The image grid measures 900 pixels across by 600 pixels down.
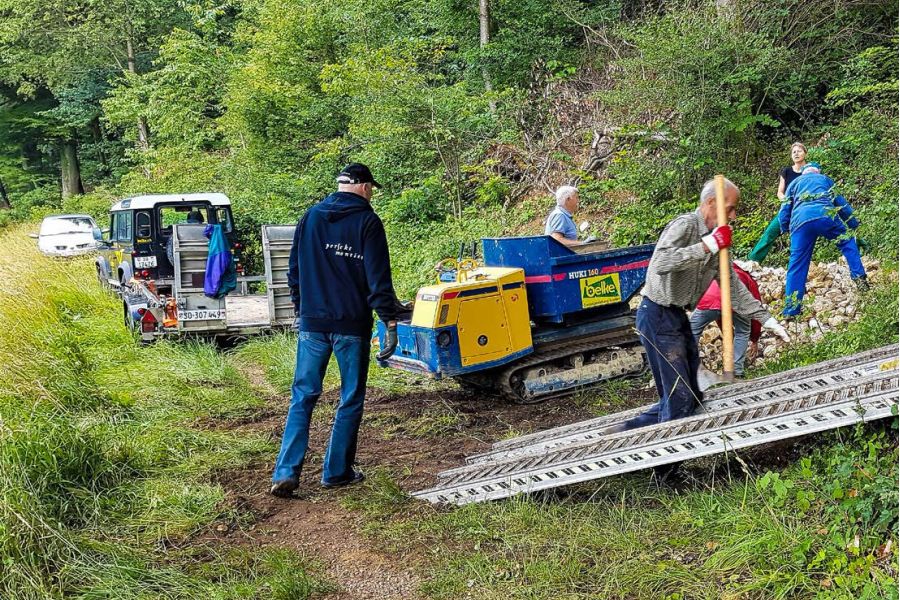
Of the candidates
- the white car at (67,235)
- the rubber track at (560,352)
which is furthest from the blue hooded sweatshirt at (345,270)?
the white car at (67,235)

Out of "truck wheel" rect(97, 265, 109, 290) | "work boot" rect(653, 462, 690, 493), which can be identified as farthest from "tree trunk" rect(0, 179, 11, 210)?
"work boot" rect(653, 462, 690, 493)

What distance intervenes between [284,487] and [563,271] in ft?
11.1

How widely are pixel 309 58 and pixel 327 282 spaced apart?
1672cm

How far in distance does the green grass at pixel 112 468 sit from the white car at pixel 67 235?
13.1 meters

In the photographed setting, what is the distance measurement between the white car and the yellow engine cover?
16056 mm

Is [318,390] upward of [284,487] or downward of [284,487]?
upward

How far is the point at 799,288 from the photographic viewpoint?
24.7ft

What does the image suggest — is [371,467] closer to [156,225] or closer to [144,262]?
[144,262]

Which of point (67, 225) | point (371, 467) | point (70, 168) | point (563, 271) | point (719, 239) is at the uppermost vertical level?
point (70, 168)

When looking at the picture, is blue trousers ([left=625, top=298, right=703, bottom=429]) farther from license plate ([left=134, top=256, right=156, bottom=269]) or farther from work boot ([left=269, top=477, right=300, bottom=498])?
license plate ([left=134, top=256, right=156, bottom=269])

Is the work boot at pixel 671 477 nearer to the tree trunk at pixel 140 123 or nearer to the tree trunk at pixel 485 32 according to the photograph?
the tree trunk at pixel 485 32

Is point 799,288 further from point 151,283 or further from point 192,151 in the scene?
point 192,151

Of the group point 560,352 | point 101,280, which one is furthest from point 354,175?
point 101,280

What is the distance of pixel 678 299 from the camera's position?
4730mm
